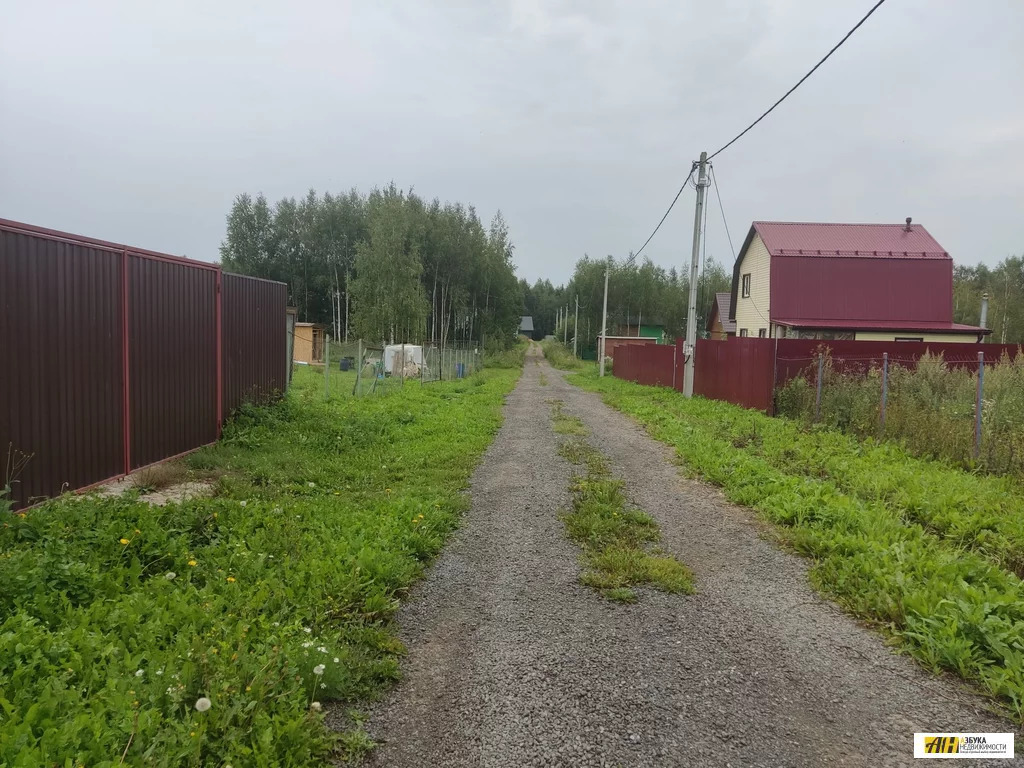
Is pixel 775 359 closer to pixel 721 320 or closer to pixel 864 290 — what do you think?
pixel 864 290

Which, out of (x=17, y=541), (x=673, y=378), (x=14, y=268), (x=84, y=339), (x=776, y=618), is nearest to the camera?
(x=776, y=618)

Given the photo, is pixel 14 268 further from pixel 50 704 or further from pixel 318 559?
pixel 50 704

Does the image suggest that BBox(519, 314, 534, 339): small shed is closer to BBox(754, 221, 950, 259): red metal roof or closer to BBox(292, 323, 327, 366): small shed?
BBox(292, 323, 327, 366): small shed

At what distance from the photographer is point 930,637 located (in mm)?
3648

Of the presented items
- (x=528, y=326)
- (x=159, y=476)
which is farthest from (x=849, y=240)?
(x=528, y=326)

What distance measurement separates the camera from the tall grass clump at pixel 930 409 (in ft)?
26.2

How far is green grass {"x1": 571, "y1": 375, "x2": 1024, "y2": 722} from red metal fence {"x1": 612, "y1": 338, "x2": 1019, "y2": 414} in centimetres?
415

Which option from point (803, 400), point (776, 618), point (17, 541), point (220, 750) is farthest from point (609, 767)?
point (803, 400)

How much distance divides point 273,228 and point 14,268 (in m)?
49.9

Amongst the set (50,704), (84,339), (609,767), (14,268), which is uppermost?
(14,268)

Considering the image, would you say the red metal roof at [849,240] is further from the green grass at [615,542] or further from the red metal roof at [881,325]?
the green grass at [615,542]

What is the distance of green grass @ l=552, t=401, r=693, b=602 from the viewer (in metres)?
4.58

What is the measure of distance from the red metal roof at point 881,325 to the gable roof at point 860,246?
0.76 metres

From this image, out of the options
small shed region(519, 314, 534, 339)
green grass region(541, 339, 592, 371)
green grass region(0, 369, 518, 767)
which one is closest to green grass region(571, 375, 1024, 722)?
green grass region(0, 369, 518, 767)
